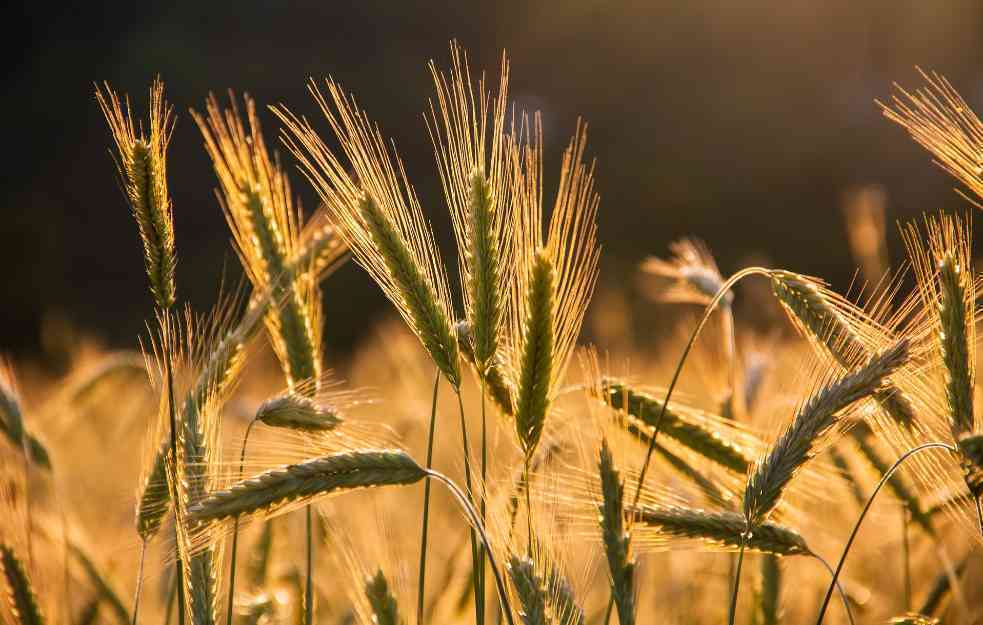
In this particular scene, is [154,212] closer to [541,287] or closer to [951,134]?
[541,287]

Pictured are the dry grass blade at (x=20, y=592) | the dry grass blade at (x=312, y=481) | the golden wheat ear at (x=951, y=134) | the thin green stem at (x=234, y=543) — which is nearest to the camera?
the dry grass blade at (x=312, y=481)

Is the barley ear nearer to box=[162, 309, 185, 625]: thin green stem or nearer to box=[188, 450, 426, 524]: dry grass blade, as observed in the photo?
box=[188, 450, 426, 524]: dry grass blade

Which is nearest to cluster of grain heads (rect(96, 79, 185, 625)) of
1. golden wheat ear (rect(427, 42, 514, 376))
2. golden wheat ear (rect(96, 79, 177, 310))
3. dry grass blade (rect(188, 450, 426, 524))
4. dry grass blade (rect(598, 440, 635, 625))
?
golden wheat ear (rect(96, 79, 177, 310))

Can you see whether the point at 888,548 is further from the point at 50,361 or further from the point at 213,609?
the point at 50,361

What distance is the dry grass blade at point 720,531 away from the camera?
4.26ft

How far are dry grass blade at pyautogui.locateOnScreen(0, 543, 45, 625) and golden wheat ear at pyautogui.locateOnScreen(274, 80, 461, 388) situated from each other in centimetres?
81

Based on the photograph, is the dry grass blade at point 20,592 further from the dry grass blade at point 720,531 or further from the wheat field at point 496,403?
the dry grass blade at point 720,531

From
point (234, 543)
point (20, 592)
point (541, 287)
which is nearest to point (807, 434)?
point (541, 287)

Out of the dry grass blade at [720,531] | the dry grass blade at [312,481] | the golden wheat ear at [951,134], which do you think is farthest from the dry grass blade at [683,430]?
the golden wheat ear at [951,134]

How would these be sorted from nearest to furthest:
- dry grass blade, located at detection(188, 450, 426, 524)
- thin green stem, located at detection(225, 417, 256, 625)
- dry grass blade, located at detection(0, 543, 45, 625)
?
dry grass blade, located at detection(188, 450, 426, 524) < thin green stem, located at detection(225, 417, 256, 625) < dry grass blade, located at detection(0, 543, 45, 625)

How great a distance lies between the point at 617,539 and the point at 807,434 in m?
0.31

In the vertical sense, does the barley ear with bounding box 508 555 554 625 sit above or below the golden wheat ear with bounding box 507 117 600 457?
below

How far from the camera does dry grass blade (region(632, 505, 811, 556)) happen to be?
130 cm

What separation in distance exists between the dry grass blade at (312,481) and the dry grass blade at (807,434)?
462mm
